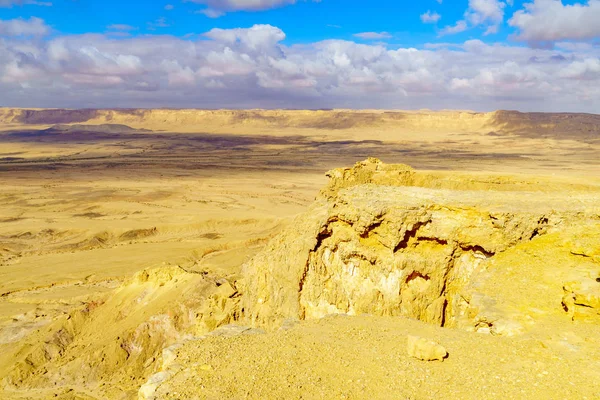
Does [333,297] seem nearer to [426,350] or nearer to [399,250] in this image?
[399,250]

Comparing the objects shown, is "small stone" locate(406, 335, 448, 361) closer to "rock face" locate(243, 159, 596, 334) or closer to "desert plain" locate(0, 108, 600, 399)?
"desert plain" locate(0, 108, 600, 399)

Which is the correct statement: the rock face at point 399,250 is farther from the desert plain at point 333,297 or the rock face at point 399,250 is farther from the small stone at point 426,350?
the small stone at point 426,350

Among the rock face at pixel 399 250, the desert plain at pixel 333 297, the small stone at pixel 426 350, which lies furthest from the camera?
the rock face at pixel 399 250

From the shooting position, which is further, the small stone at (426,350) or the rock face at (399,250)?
the rock face at (399,250)

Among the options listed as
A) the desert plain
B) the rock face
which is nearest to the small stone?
the desert plain

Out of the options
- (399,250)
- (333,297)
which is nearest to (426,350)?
(399,250)

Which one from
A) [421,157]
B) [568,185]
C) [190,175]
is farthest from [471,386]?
[421,157]

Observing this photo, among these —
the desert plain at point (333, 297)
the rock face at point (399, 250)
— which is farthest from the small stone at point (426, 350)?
the rock face at point (399, 250)

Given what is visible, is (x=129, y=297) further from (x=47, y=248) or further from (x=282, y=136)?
(x=282, y=136)
